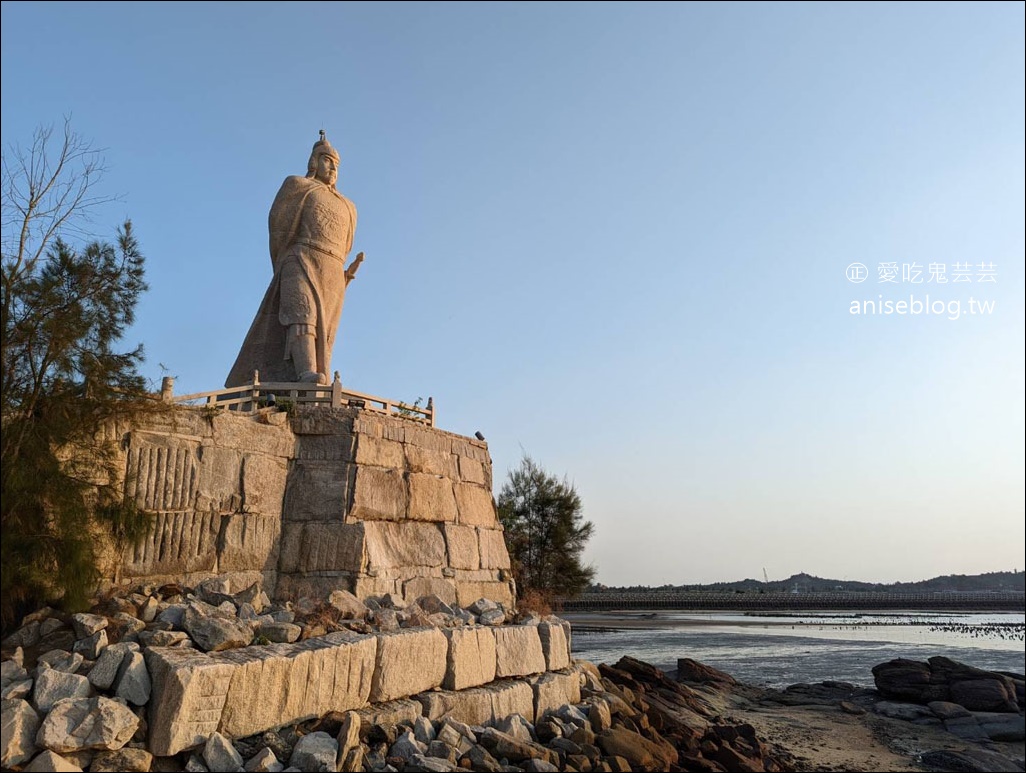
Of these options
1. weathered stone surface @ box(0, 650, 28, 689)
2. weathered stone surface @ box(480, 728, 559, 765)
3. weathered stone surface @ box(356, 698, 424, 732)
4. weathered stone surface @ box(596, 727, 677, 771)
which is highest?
weathered stone surface @ box(0, 650, 28, 689)

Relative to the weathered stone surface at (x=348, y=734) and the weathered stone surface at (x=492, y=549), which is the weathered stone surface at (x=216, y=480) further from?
the weathered stone surface at (x=492, y=549)

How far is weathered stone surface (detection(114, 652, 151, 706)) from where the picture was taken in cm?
634

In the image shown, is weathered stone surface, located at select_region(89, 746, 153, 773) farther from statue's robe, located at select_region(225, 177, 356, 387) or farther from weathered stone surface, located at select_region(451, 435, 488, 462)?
statue's robe, located at select_region(225, 177, 356, 387)

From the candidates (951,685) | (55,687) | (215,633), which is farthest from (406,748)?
(951,685)

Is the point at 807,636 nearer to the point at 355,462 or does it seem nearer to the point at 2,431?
the point at 355,462

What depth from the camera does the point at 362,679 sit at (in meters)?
7.87

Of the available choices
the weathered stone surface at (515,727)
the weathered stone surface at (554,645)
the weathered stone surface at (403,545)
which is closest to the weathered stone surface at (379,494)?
the weathered stone surface at (403,545)

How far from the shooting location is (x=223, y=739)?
6328mm

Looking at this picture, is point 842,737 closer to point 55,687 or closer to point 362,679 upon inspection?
point 362,679

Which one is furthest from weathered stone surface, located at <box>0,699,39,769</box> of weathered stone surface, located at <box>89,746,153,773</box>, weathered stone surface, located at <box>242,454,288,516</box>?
weathered stone surface, located at <box>242,454,288,516</box>

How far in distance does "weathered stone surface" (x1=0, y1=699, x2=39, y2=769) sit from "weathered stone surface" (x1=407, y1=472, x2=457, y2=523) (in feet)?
22.4

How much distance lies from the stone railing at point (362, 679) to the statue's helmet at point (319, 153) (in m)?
10.2

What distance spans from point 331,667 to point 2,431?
12.9ft

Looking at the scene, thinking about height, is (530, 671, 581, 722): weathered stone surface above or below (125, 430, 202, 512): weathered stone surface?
below
